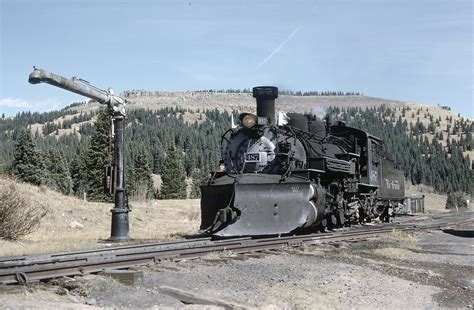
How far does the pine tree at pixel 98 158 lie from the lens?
54.6 m

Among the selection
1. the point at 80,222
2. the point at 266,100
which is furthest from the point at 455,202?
the point at 266,100

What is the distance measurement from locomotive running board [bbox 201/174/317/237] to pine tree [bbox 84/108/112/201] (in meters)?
41.6

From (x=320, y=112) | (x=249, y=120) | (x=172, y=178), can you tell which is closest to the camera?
(x=249, y=120)

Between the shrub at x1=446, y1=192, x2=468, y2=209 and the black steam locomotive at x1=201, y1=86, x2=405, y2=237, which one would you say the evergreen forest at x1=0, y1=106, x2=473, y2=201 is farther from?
the shrub at x1=446, y1=192, x2=468, y2=209

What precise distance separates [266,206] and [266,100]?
4.17 metres

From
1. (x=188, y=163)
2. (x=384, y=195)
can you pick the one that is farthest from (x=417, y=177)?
(x=384, y=195)

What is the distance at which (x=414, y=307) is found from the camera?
708 cm

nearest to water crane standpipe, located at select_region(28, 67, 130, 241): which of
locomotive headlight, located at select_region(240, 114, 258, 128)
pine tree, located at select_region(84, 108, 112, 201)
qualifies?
locomotive headlight, located at select_region(240, 114, 258, 128)

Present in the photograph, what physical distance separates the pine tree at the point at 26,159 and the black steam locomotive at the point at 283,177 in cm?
4736

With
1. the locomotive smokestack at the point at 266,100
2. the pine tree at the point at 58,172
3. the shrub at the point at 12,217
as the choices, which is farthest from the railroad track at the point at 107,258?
the pine tree at the point at 58,172

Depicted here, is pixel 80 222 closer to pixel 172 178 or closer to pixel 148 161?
pixel 172 178

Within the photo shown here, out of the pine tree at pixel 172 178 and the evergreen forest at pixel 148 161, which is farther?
the pine tree at pixel 172 178

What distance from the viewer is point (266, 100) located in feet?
55.9

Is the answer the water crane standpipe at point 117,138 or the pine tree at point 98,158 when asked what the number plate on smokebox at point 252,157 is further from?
the pine tree at point 98,158
